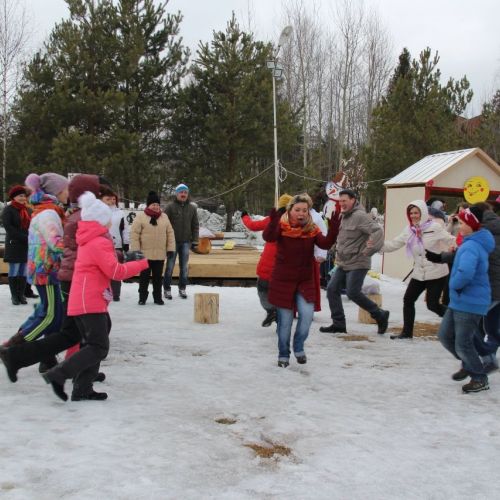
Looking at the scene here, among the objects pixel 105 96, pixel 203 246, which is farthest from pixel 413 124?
pixel 105 96

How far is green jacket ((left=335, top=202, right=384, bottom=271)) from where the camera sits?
7.12 meters

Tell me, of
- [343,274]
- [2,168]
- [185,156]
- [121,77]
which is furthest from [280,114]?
[343,274]

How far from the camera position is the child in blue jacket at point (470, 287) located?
4809mm

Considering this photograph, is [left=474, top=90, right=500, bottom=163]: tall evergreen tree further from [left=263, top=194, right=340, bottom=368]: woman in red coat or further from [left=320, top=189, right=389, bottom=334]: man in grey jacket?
[left=263, top=194, right=340, bottom=368]: woman in red coat

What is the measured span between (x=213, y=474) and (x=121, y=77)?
18.8 meters

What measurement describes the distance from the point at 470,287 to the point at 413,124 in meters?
14.2

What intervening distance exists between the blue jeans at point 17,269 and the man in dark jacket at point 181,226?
7.37ft

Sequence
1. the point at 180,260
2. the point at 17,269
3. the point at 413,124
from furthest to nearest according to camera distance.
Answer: the point at 413,124 → the point at 180,260 → the point at 17,269

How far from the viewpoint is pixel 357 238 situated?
23.7 feet

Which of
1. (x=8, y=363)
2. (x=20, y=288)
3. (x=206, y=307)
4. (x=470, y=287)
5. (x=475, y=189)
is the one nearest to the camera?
(x=8, y=363)

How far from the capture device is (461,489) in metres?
3.24

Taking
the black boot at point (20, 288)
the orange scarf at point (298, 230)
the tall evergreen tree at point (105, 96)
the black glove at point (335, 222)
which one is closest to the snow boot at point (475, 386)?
the black glove at point (335, 222)

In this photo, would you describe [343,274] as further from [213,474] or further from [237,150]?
[237,150]

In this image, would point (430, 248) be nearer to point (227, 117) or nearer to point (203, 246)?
point (203, 246)
